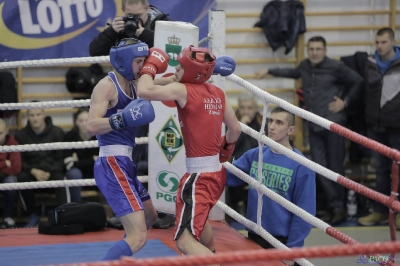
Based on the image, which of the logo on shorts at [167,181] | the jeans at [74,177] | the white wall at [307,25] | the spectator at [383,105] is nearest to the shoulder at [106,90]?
the logo on shorts at [167,181]

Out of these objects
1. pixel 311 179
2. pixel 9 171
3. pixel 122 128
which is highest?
pixel 122 128

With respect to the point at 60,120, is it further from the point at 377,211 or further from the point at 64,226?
the point at 377,211

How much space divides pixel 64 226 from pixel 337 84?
3.44 meters

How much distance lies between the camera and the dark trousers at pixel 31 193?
6.16 metres

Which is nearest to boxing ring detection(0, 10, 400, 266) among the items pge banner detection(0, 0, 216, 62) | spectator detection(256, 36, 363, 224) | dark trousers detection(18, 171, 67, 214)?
dark trousers detection(18, 171, 67, 214)

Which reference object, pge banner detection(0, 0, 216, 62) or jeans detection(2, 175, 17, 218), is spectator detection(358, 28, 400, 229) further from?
jeans detection(2, 175, 17, 218)

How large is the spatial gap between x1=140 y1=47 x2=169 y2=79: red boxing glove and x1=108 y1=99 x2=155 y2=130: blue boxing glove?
20cm

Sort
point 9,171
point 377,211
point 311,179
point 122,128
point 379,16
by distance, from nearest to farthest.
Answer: point 122,128, point 311,179, point 9,171, point 377,211, point 379,16

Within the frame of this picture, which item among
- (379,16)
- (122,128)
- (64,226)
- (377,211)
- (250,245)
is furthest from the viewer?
(379,16)

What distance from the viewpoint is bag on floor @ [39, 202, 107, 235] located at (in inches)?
192

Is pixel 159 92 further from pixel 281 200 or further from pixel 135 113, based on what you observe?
pixel 281 200

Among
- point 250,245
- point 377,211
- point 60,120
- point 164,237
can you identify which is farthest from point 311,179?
point 60,120

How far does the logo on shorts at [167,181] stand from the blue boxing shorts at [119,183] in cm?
111

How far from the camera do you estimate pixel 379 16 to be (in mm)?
7852
